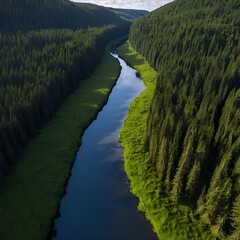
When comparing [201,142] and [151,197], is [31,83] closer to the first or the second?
[151,197]

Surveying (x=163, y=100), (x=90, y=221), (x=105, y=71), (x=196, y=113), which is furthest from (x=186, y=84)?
(x=105, y=71)

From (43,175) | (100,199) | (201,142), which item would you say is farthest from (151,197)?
(43,175)

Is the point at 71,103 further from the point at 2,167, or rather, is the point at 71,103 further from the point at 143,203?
the point at 143,203

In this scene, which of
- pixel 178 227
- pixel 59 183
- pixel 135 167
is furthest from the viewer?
pixel 135 167

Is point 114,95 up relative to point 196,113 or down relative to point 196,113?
down

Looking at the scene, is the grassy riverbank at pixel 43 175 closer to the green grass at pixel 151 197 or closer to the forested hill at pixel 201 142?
the green grass at pixel 151 197

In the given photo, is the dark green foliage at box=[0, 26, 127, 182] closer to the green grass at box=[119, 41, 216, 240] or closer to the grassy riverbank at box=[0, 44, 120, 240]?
the grassy riverbank at box=[0, 44, 120, 240]
